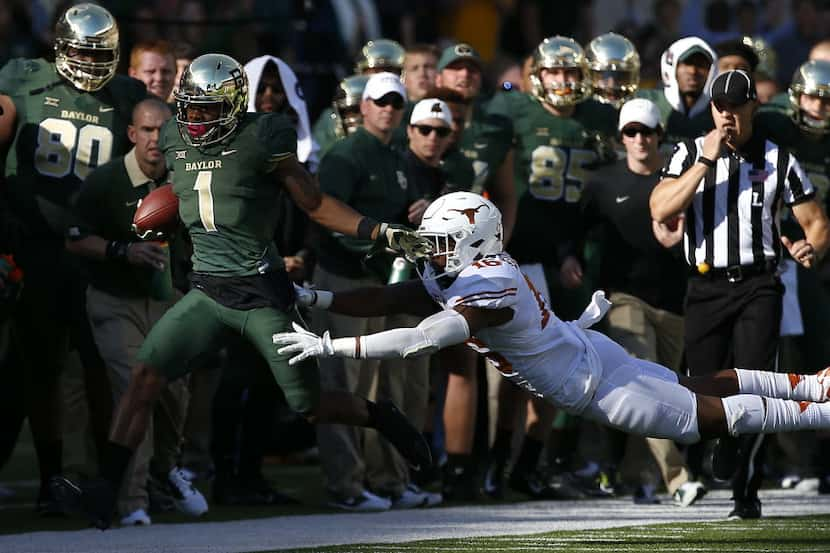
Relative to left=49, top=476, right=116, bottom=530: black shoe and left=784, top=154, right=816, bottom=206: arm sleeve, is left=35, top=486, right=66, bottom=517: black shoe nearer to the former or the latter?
left=49, top=476, right=116, bottom=530: black shoe

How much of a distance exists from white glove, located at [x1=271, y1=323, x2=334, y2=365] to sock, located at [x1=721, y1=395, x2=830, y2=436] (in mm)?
1467

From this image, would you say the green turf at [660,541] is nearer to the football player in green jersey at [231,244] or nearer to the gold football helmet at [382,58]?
the football player in green jersey at [231,244]

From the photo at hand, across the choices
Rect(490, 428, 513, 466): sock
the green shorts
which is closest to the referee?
Rect(490, 428, 513, 466): sock

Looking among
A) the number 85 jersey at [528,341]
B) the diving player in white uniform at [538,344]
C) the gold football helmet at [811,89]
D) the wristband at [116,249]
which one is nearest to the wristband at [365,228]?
the diving player in white uniform at [538,344]

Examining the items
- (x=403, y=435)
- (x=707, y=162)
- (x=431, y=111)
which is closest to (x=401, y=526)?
(x=403, y=435)

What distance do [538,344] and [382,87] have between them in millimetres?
2280

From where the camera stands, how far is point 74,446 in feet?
31.4

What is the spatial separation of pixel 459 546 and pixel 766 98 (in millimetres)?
3954

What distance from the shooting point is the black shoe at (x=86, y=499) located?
20.5 ft

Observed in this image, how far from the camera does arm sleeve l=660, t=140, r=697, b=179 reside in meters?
7.47

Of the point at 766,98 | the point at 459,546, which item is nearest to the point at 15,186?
the point at 459,546

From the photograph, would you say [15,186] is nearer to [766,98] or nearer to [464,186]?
[464,186]

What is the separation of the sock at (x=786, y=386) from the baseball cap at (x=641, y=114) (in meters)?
2.01

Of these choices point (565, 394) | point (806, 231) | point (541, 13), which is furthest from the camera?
point (541, 13)
